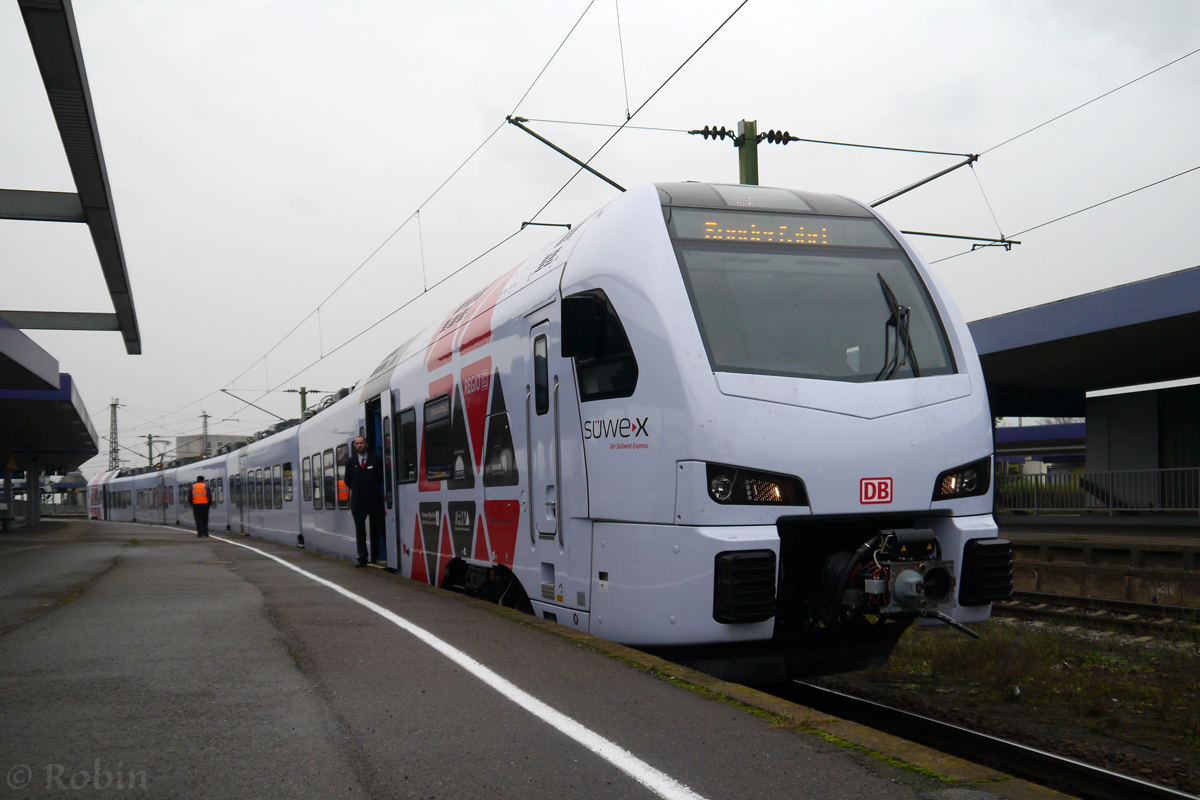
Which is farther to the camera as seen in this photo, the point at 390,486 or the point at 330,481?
the point at 330,481

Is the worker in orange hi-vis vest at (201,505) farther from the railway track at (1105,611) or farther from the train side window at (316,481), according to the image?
the railway track at (1105,611)

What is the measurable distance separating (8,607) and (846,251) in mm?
7697

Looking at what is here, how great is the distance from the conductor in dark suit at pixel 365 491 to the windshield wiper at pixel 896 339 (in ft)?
26.5

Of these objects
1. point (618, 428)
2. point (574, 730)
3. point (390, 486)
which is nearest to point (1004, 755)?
point (574, 730)

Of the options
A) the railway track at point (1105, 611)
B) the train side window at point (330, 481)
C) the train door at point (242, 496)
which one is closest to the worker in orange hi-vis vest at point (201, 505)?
the train door at point (242, 496)

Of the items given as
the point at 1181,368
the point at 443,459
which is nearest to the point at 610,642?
the point at 443,459

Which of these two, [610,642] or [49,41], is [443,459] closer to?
[610,642]

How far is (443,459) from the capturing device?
32.6ft

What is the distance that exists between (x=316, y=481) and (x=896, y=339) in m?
13.9

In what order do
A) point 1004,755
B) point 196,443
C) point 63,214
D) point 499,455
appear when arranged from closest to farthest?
point 1004,755
point 499,455
point 63,214
point 196,443

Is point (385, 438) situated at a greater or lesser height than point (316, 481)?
greater

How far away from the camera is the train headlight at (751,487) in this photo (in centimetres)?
559

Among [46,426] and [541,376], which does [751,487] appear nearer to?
[541,376]

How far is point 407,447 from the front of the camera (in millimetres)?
11391
